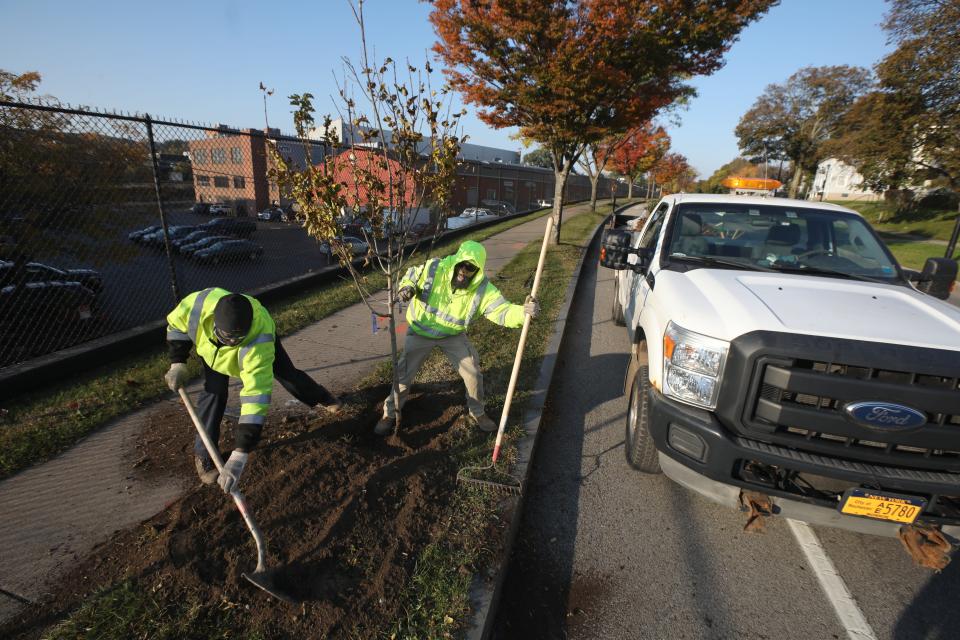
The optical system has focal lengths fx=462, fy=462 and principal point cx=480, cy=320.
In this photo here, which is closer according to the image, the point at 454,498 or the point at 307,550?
the point at 307,550

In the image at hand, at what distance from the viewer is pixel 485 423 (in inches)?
150

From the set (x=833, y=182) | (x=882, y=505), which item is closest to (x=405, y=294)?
(x=882, y=505)

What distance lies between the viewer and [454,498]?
3.01 meters

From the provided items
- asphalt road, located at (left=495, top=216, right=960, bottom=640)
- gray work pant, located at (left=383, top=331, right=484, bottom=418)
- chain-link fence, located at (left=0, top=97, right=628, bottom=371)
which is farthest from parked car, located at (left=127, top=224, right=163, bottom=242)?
Answer: asphalt road, located at (left=495, top=216, right=960, bottom=640)

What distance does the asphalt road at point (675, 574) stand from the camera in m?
2.40

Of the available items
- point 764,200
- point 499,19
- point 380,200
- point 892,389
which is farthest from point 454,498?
point 499,19

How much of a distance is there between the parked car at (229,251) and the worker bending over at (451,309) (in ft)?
20.0

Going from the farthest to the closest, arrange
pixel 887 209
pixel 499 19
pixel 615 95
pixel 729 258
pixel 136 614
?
1. pixel 887 209
2. pixel 615 95
3. pixel 499 19
4. pixel 729 258
5. pixel 136 614

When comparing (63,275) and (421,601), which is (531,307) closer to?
(421,601)

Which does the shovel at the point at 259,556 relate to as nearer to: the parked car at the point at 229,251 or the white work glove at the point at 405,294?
the white work glove at the point at 405,294

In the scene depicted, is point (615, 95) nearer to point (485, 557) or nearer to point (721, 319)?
point (721, 319)

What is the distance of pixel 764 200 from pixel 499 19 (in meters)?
7.22

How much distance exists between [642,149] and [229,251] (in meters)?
24.3

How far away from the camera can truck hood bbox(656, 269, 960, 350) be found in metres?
2.38
